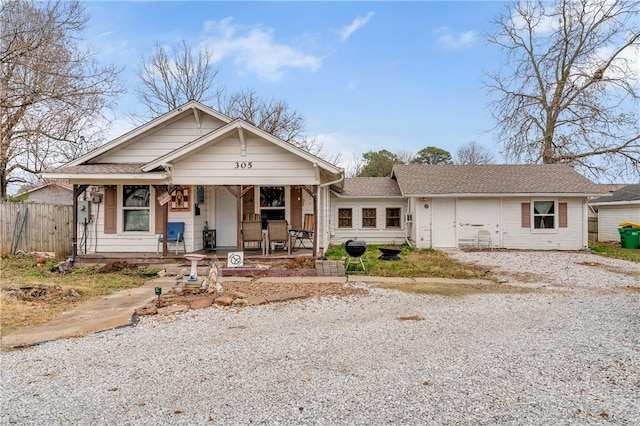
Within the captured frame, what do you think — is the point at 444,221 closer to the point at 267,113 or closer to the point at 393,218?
the point at 393,218

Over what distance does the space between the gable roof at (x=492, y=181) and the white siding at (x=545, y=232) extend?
1.75 feet

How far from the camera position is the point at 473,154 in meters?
45.5

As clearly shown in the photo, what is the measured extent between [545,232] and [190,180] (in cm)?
1409

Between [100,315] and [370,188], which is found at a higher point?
[370,188]

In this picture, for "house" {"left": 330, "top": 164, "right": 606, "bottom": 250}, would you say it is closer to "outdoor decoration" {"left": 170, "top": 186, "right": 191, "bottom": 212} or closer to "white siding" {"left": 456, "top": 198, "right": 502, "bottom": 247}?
"white siding" {"left": 456, "top": 198, "right": 502, "bottom": 247}

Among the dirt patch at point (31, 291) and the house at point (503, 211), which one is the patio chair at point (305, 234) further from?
the dirt patch at point (31, 291)

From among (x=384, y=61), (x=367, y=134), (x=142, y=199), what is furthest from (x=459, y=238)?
(x=367, y=134)

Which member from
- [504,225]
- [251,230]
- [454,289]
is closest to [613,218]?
[504,225]

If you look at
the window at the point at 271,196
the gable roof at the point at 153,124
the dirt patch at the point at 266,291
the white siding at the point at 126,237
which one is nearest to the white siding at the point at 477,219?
the window at the point at 271,196

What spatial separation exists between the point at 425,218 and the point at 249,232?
8410 mm

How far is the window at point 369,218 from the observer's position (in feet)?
56.9

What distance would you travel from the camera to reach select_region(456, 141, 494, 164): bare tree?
4484 cm

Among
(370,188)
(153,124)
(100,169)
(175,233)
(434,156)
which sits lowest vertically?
(175,233)

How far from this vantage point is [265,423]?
2.71 m
